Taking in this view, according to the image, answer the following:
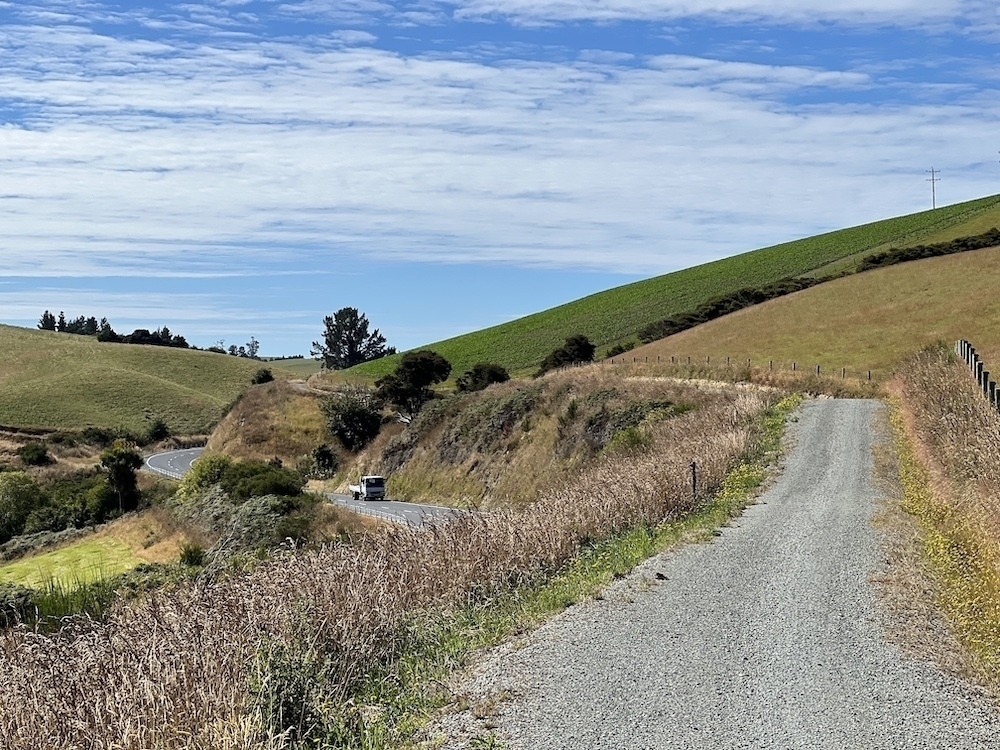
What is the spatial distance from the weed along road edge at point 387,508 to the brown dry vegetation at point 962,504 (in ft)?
23.1

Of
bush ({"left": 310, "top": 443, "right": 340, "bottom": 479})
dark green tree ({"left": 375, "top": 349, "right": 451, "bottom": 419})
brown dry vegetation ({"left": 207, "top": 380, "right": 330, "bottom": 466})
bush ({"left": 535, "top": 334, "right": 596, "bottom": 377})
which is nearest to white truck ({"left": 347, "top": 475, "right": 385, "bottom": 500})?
bush ({"left": 310, "top": 443, "right": 340, "bottom": 479})

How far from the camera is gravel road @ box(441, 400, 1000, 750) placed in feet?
23.0

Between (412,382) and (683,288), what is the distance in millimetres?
36392

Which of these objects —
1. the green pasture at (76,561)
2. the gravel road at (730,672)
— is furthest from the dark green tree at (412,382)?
the gravel road at (730,672)

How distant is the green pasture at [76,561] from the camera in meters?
39.4

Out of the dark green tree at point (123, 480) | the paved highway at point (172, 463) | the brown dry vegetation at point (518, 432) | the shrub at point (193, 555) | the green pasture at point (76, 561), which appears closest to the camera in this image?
the shrub at point (193, 555)

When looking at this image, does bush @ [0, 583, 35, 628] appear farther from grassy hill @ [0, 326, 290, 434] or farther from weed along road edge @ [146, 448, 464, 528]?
grassy hill @ [0, 326, 290, 434]

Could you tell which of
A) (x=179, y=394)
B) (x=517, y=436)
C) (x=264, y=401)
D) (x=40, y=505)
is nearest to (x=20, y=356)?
(x=179, y=394)

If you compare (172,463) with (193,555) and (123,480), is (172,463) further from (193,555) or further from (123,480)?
(193,555)

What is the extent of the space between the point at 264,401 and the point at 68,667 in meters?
73.6

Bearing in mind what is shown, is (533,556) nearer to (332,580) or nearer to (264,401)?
(332,580)

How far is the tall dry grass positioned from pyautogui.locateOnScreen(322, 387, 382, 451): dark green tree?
57.8m

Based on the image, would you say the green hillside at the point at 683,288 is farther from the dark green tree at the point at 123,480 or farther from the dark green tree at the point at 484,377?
the dark green tree at the point at 123,480

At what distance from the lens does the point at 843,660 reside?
8.51 meters
